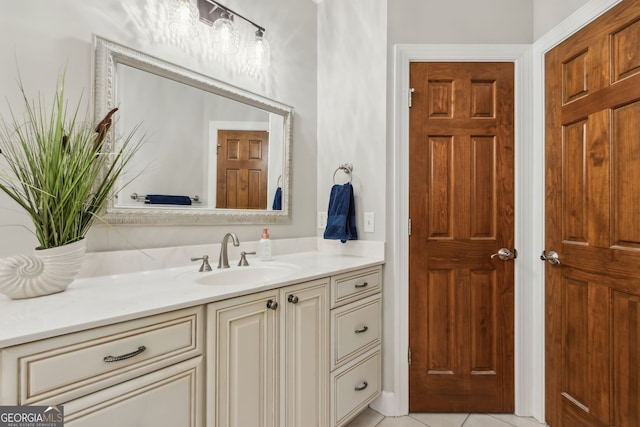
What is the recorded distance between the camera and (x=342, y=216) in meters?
1.98

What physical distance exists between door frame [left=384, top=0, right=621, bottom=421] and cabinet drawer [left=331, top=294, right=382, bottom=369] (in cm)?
14

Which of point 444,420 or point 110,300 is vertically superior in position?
point 110,300

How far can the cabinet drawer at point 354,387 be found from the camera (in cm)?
156

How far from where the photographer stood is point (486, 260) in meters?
1.88

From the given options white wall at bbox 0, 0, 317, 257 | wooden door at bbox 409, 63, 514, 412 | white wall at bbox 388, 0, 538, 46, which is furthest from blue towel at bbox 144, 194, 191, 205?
white wall at bbox 388, 0, 538, 46

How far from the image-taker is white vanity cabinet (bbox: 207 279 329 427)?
42.5 inches

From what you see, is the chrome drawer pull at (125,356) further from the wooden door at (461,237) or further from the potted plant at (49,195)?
the wooden door at (461,237)

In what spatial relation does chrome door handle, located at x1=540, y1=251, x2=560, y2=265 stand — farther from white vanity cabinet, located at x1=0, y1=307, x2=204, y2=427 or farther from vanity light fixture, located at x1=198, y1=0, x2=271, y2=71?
vanity light fixture, located at x1=198, y1=0, x2=271, y2=71

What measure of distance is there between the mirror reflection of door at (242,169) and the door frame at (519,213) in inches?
31.2

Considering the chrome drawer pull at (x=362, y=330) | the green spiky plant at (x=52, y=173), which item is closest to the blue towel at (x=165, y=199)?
the green spiky plant at (x=52, y=173)

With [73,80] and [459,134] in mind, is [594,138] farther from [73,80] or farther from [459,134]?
[73,80]

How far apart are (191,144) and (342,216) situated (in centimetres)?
94

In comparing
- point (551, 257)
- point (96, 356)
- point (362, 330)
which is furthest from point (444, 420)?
point (96, 356)

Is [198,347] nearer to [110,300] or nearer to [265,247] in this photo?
[110,300]
